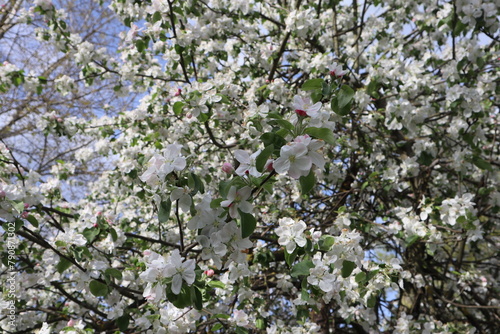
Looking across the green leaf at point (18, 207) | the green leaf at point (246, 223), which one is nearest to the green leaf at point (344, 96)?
the green leaf at point (246, 223)

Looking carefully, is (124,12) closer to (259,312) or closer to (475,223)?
(259,312)

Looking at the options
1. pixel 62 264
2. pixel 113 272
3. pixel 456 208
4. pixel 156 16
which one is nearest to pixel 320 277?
pixel 113 272

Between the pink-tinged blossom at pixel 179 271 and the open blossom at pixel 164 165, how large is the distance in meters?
0.21

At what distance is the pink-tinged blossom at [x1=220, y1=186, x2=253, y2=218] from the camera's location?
0.98 metres

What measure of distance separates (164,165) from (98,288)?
0.74m

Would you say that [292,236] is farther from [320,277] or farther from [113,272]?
[113,272]

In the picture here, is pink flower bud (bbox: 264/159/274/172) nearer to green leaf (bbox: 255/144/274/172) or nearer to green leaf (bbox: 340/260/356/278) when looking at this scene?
green leaf (bbox: 255/144/274/172)

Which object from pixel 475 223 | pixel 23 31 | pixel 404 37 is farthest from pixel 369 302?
pixel 23 31

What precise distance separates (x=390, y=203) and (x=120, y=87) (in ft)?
8.02

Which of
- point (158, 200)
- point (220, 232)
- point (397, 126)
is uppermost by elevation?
point (158, 200)

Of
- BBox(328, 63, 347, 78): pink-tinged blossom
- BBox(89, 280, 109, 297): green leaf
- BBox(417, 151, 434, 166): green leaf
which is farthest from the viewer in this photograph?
BBox(417, 151, 434, 166): green leaf

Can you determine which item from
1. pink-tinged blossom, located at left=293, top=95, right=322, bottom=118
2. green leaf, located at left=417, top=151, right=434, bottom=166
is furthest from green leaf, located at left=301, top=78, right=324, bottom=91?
green leaf, located at left=417, top=151, right=434, bottom=166

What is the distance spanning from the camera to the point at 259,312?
204cm

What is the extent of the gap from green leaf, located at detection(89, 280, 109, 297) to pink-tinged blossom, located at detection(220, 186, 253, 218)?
776 millimetres
